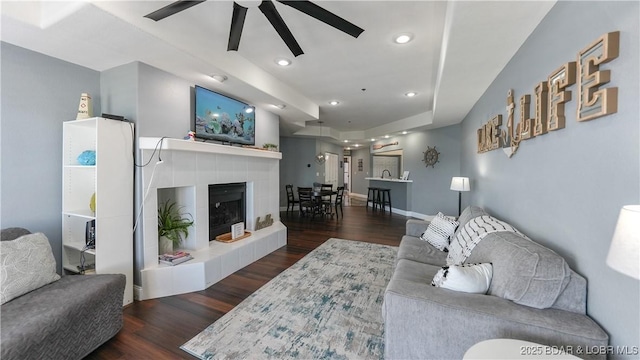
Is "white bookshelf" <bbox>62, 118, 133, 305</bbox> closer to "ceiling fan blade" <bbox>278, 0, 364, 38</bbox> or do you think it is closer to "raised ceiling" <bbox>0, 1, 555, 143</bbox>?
"raised ceiling" <bbox>0, 1, 555, 143</bbox>

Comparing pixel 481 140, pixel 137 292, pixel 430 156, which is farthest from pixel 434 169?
pixel 137 292

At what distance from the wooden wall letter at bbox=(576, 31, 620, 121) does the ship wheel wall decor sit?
5405 mm

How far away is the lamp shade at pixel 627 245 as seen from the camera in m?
0.71

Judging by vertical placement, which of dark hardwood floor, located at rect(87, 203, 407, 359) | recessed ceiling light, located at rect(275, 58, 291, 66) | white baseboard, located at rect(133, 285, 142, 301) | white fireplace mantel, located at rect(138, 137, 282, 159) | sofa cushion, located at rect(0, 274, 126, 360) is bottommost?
dark hardwood floor, located at rect(87, 203, 407, 359)

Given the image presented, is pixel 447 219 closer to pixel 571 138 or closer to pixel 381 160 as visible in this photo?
pixel 571 138

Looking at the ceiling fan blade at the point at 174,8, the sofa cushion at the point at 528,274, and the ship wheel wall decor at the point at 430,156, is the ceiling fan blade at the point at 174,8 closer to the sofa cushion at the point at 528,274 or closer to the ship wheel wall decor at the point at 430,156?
the sofa cushion at the point at 528,274

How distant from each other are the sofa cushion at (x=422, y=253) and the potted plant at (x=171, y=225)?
2.52 meters

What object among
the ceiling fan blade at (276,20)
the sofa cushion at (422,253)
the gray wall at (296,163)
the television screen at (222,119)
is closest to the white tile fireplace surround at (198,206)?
the television screen at (222,119)

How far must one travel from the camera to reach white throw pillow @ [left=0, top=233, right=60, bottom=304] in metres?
1.55

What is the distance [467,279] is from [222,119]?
3228mm

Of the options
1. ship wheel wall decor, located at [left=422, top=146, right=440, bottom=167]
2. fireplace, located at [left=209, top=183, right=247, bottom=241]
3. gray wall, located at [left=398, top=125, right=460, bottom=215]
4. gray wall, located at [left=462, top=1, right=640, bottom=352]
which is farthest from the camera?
ship wheel wall decor, located at [left=422, top=146, right=440, bottom=167]

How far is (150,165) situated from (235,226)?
1.42 m

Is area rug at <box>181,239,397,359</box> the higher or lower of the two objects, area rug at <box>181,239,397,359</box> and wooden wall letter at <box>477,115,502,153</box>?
the lower

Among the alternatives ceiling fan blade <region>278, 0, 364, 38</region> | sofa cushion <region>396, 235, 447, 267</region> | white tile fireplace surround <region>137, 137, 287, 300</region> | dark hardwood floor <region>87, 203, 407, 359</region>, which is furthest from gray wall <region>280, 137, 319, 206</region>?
ceiling fan blade <region>278, 0, 364, 38</region>
